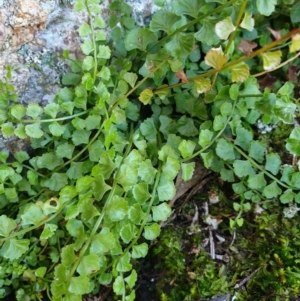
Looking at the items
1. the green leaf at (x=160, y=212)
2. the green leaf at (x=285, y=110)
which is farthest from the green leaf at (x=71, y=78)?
the green leaf at (x=285, y=110)

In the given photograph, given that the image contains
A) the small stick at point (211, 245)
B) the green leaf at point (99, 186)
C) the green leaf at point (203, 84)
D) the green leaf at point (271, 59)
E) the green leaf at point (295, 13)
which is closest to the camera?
the green leaf at point (271, 59)

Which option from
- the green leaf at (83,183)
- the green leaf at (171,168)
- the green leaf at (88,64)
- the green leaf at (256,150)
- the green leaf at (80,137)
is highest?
the green leaf at (88,64)

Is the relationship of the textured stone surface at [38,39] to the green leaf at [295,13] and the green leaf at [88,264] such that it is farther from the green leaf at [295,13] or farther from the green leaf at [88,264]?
the green leaf at [88,264]

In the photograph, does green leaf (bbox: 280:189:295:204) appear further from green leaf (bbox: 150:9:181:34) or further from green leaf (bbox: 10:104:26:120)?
green leaf (bbox: 10:104:26:120)

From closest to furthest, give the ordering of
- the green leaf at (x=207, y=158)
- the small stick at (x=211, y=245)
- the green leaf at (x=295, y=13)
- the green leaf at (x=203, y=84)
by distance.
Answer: the green leaf at (x=203, y=84) < the green leaf at (x=207, y=158) < the small stick at (x=211, y=245) < the green leaf at (x=295, y=13)

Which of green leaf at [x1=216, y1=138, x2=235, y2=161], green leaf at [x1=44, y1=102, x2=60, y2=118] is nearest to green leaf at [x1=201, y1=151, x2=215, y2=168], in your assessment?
green leaf at [x1=216, y1=138, x2=235, y2=161]

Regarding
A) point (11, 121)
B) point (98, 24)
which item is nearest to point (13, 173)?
point (11, 121)
